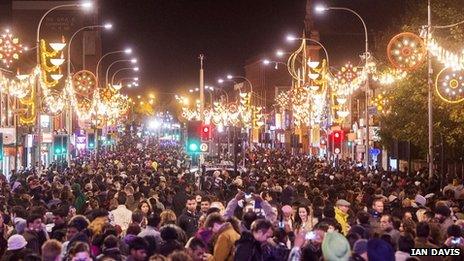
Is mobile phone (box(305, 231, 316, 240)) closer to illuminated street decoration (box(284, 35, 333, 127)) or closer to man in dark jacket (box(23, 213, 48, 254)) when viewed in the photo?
man in dark jacket (box(23, 213, 48, 254))

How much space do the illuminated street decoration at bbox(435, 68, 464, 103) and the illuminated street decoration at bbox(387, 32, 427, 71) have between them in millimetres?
3113

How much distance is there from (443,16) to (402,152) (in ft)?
19.5

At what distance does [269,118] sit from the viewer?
108 meters

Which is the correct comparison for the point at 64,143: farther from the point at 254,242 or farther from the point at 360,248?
the point at 360,248

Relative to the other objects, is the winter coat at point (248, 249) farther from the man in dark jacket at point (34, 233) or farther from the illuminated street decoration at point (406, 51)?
the illuminated street decoration at point (406, 51)

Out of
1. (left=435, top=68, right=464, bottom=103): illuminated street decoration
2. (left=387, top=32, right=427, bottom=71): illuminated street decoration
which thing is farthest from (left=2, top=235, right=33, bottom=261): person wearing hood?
(left=387, top=32, right=427, bottom=71): illuminated street decoration

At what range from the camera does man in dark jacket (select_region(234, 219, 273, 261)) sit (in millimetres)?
10930

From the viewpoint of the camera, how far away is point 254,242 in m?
11.0

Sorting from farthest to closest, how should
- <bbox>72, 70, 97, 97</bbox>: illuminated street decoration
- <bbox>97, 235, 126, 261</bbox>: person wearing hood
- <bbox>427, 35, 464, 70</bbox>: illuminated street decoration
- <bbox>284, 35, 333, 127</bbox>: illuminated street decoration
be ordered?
<bbox>284, 35, 333, 127</bbox>: illuminated street decoration, <bbox>72, 70, 97, 97</bbox>: illuminated street decoration, <bbox>427, 35, 464, 70</bbox>: illuminated street decoration, <bbox>97, 235, 126, 261</bbox>: person wearing hood

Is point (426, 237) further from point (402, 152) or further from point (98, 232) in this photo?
point (402, 152)

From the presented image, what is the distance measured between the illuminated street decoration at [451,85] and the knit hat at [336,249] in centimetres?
1650

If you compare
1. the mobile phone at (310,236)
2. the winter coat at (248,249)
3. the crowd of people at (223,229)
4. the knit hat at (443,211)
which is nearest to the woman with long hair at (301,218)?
the crowd of people at (223,229)

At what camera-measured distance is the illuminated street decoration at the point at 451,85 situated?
25.1 metres

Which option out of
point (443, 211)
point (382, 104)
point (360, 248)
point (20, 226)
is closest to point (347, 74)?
point (382, 104)
